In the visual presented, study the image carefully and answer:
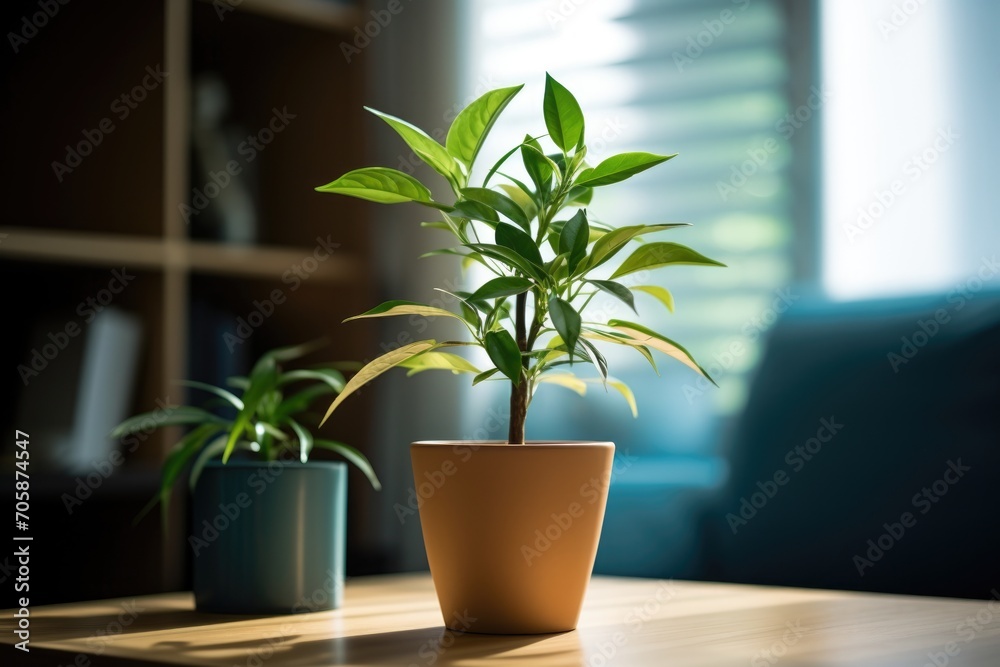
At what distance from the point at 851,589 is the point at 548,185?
96 cm

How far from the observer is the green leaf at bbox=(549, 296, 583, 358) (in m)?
0.81

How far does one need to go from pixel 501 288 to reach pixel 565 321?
64mm

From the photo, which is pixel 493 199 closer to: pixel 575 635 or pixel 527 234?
pixel 527 234

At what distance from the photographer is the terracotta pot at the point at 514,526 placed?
2.95ft

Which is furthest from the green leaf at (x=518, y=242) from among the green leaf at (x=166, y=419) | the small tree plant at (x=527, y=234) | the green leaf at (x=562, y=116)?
the green leaf at (x=166, y=419)

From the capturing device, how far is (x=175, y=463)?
115 cm

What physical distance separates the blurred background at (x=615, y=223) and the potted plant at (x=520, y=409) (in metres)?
0.79

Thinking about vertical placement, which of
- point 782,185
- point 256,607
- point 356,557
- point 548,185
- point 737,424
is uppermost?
point 782,185

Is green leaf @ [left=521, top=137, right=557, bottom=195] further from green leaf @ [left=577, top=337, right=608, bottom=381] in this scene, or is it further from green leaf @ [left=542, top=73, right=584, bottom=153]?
green leaf @ [left=577, top=337, right=608, bottom=381]

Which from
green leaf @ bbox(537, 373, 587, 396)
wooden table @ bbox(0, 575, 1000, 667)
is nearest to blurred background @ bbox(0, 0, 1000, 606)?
wooden table @ bbox(0, 575, 1000, 667)

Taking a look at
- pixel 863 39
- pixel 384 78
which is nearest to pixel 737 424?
pixel 863 39

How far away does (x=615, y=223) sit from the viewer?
2098mm

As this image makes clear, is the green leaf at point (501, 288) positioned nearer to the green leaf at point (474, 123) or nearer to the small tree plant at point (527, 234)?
the small tree plant at point (527, 234)

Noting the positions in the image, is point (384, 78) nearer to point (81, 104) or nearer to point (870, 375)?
point (81, 104)
